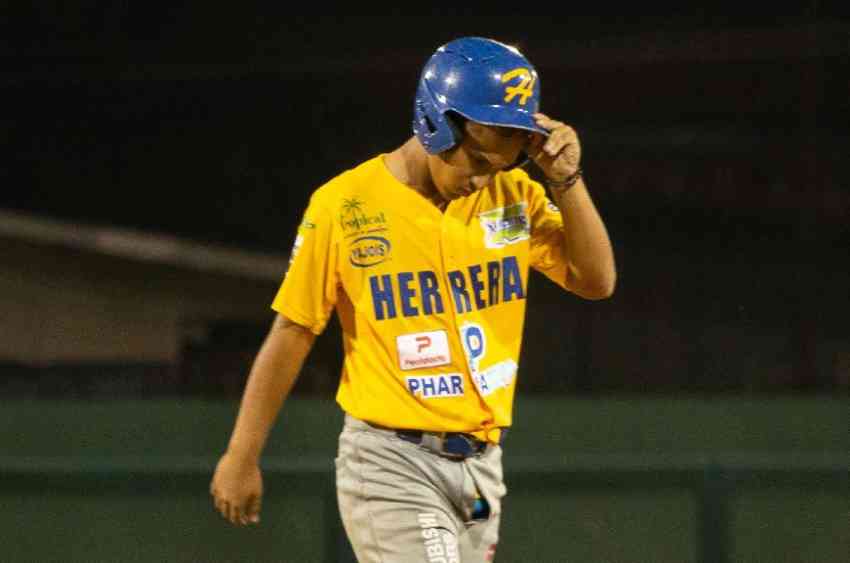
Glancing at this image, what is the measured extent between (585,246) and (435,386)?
461mm

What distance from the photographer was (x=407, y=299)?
3.02m

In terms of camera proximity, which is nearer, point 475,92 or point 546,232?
point 475,92

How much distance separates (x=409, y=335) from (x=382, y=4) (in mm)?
4250

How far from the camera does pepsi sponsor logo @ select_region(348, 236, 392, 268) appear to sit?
119 inches

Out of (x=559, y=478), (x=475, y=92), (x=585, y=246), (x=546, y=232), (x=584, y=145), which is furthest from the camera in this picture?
(x=584, y=145)

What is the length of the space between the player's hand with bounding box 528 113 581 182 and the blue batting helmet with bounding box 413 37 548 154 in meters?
0.03

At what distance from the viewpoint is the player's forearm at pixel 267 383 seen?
119 inches

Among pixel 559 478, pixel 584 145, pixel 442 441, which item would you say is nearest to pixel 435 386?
pixel 442 441

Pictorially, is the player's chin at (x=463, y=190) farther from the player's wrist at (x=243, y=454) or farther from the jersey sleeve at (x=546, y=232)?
the player's wrist at (x=243, y=454)

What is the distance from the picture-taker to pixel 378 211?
3037 mm

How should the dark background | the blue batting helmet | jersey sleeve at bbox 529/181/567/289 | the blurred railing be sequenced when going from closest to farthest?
the blue batting helmet < jersey sleeve at bbox 529/181/567/289 < the blurred railing < the dark background

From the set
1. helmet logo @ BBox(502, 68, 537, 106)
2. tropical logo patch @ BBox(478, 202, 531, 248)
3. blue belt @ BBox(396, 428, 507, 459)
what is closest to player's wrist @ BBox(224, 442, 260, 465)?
blue belt @ BBox(396, 428, 507, 459)

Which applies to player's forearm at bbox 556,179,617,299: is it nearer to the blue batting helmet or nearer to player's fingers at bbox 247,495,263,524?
the blue batting helmet

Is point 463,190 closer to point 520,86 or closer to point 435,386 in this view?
point 520,86
